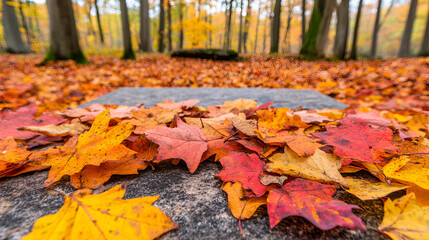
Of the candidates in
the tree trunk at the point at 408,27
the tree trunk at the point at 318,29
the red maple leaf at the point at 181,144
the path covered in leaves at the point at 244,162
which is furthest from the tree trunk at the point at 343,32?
the red maple leaf at the point at 181,144

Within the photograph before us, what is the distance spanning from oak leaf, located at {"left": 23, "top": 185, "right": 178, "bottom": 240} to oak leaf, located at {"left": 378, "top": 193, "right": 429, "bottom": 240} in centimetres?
49

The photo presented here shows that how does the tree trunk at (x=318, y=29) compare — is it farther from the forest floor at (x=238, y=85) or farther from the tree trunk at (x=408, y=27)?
the tree trunk at (x=408, y=27)

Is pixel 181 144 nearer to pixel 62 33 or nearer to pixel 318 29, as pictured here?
pixel 62 33

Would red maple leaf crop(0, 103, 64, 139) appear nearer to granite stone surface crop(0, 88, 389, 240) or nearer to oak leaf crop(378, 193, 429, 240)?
granite stone surface crop(0, 88, 389, 240)

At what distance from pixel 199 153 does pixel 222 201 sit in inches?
7.8

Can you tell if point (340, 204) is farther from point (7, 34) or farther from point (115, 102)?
point (7, 34)

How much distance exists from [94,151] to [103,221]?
0.30m

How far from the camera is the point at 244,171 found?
2.29 ft

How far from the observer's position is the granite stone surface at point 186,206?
51cm

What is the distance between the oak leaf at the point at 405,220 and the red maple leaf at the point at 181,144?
52 centimetres

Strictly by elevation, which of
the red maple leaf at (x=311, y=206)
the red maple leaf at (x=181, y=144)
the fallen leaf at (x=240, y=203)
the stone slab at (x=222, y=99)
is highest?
the red maple leaf at (x=181, y=144)

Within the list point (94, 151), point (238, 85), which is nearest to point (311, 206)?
point (94, 151)

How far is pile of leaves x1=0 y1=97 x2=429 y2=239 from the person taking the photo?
0.50 m

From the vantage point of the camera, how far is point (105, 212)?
0.51m
